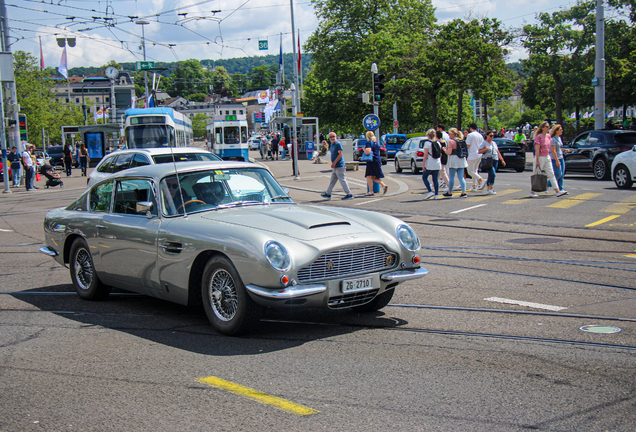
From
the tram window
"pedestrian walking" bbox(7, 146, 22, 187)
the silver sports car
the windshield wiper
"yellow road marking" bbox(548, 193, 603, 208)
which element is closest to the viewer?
the silver sports car

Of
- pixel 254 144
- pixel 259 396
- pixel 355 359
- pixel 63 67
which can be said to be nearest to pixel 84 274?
pixel 355 359

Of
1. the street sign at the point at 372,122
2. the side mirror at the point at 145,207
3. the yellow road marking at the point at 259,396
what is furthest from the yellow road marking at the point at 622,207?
the yellow road marking at the point at 259,396

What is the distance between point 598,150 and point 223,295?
2069 cm

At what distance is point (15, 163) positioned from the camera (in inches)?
1164

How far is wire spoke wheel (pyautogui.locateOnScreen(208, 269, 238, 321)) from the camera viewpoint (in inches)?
212

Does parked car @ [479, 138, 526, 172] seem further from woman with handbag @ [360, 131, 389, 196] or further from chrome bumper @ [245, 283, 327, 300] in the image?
A: chrome bumper @ [245, 283, 327, 300]

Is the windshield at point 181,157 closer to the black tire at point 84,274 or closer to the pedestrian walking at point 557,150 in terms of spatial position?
A: the black tire at point 84,274

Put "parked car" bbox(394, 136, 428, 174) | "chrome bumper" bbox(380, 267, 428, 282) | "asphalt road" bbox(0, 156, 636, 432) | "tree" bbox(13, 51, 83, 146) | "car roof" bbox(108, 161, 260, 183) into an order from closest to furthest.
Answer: "asphalt road" bbox(0, 156, 636, 432)
"chrome bumper" bbox(380, 267, 428, 282)
"car roof" bbox(108, 161, 260, 183)
"parked car" bbox(394, 136, 428, 174)
"tree" bbox(13, 51, 83, 146)

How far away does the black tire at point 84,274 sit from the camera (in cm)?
708

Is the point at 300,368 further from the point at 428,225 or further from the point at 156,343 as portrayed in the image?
the point at 428,225

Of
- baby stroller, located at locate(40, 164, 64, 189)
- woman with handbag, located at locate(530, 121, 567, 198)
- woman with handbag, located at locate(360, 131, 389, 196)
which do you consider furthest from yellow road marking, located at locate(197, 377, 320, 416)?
baby stroller, located at locate(40, 164, 64, 189)

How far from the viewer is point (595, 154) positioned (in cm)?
2317

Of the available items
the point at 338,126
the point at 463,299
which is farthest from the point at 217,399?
the point at 338,126

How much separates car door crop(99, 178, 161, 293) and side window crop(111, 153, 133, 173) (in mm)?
8389
